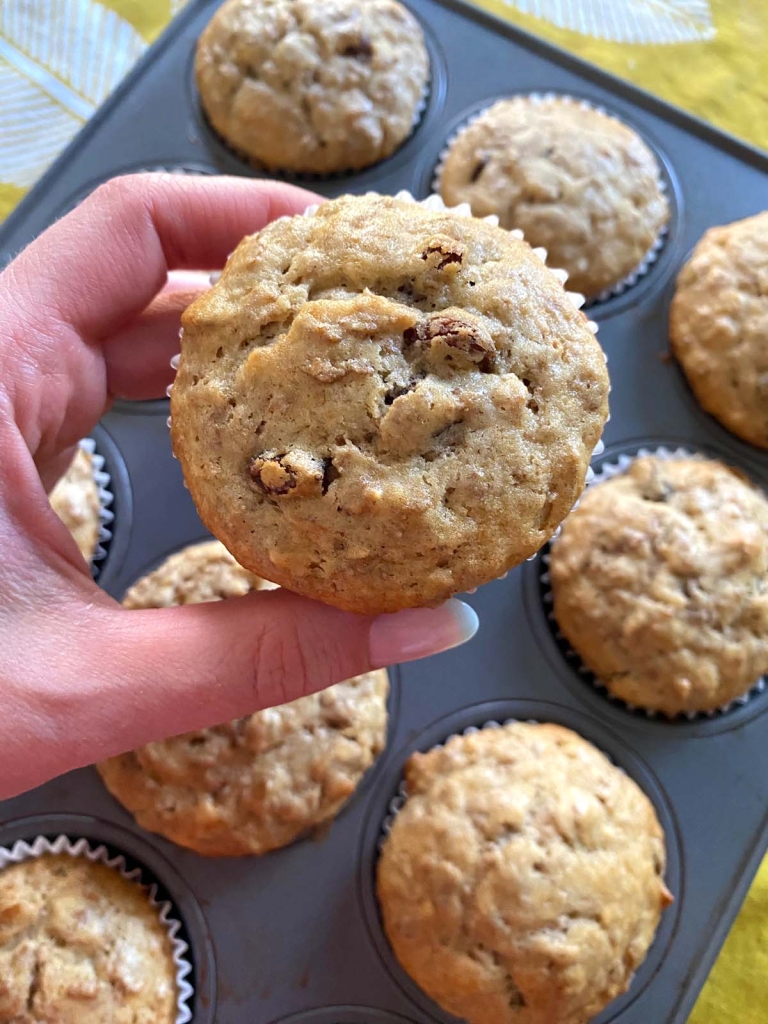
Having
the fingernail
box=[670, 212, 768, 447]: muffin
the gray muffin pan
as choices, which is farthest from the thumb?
box=[670, 212, 768, 447]: muffin

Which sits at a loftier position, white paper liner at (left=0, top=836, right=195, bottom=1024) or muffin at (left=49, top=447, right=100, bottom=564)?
muffin at (left=49, top=447, right=100, bottom=564)

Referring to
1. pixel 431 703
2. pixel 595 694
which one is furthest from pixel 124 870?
pixel 595 694

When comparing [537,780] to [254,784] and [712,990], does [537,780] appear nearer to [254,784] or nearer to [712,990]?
[254,784]

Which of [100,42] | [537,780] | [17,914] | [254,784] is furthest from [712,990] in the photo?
[100,42]

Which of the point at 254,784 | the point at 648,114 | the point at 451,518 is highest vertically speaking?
the point at 648,114

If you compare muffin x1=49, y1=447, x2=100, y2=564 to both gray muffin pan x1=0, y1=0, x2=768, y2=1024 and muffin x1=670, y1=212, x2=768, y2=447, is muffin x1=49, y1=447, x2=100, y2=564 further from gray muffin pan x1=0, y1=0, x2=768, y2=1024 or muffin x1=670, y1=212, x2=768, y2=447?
muffin x1=670, y1=212, x2=768, y2=447

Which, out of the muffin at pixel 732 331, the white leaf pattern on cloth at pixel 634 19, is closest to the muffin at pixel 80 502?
the muffin at pixel 732 331

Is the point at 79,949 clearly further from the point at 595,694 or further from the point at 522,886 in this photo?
the point at 595,694
